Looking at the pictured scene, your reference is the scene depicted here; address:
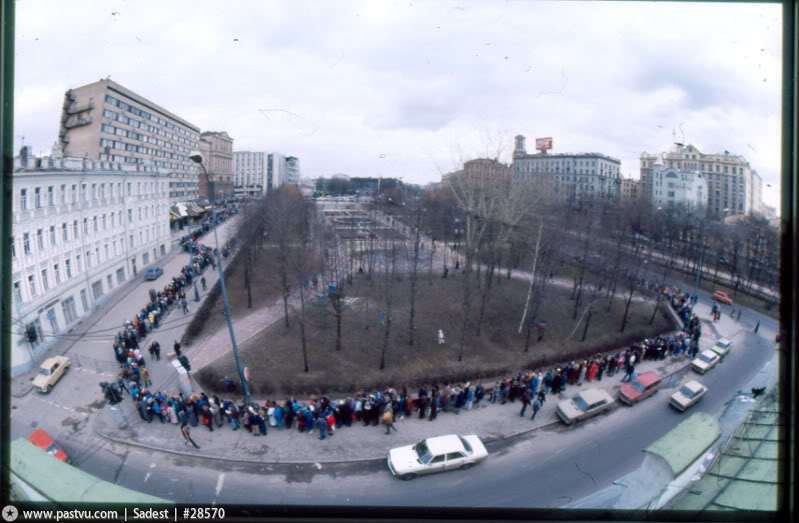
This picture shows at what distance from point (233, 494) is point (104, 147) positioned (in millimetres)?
16143

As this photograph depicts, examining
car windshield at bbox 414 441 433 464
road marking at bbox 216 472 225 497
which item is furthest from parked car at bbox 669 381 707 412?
road marking at bbox 216 472 225 497

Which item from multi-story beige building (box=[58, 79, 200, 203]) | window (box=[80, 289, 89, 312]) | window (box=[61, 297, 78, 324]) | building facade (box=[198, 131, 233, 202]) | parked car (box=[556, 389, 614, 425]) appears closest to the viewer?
window (box=[61, 297, 78, 324])

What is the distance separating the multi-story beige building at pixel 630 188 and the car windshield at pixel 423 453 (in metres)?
19.4

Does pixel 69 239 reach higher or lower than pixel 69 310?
higher

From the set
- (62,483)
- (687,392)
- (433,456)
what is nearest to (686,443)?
(62,483)

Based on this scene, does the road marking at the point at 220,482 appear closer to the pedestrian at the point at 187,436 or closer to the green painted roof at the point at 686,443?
the pedestrian at the point at 187,436

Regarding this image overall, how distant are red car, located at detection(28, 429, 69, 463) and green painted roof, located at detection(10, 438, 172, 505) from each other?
2795mm

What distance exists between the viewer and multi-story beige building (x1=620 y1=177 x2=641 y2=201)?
20.5 metres

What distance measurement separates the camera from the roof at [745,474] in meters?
1.48

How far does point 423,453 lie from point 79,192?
607 cm

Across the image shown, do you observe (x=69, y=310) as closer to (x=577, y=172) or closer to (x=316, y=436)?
(x=316, y=436)

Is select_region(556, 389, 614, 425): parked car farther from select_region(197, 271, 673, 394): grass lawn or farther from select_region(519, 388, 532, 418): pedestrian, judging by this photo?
select_region(197, 271, 673, 394): grass lawn

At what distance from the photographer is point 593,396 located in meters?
6.34

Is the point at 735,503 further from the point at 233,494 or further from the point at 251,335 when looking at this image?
the point at 251,335
